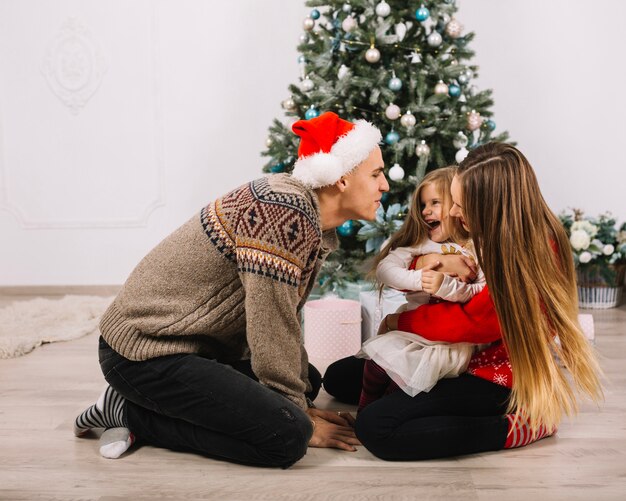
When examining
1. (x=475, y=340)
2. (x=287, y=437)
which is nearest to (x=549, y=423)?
(x=475, y=340)

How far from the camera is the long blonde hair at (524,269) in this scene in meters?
1.51

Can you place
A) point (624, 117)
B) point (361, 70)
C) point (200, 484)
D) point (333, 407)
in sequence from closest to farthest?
1. point (200, 484)
2. point (333, 407)
3. point (361, 70)
4. point (624, 117)

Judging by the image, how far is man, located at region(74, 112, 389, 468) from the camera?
1.51 meters

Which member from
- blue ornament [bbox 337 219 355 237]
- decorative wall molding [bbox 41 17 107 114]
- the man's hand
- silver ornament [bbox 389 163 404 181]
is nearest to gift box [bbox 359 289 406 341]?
blue ornament [bbox 337 219 355 237]

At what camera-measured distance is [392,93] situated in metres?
2.67

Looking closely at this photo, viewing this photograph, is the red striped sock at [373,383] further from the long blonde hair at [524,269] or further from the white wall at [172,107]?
the white wall at [172,107]

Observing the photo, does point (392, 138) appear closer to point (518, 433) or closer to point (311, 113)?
point (311, 113)

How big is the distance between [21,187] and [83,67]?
0.79 m

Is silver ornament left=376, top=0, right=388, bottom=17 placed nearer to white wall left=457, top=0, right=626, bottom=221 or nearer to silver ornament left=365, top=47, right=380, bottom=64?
silver ornament left=365, top=47, right=380, bottom=64

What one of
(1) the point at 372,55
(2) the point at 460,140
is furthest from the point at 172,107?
(2) the point at 460,140

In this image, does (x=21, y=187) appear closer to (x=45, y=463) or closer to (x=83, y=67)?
(x=83, y=67)

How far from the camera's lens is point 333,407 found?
202 centimetres

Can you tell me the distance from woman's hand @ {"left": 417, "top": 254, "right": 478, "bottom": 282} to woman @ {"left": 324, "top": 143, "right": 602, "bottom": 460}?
0.39ft

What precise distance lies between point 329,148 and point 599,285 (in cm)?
231
